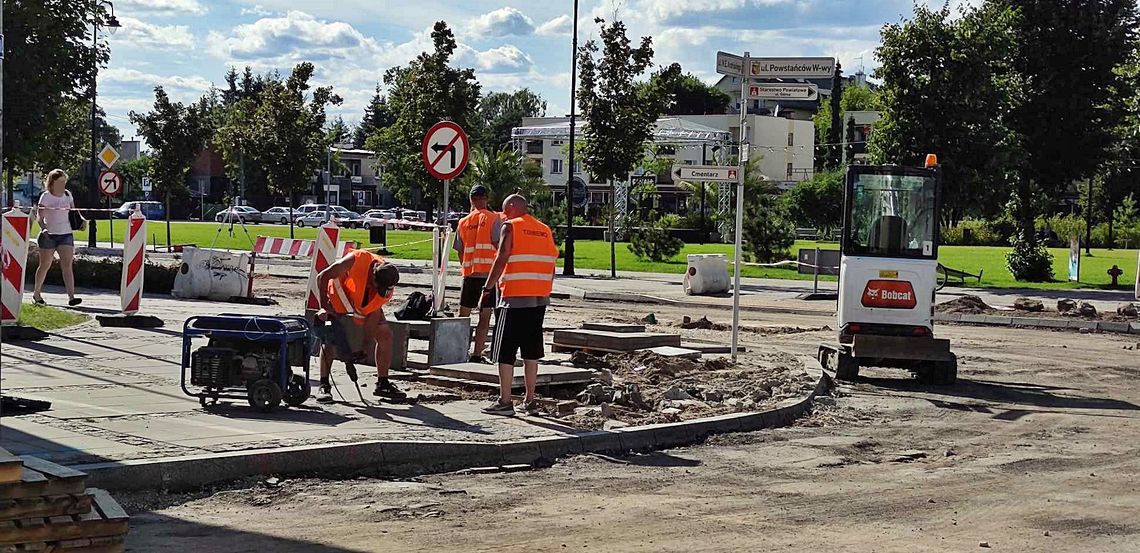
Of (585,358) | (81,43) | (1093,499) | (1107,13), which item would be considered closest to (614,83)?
(1107,13)

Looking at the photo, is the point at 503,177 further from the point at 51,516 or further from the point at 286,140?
the point at 51,516

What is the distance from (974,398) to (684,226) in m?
52.1

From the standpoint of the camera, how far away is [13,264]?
50.9ft

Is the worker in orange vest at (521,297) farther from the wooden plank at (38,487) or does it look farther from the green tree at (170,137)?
the green tree at (170,137)

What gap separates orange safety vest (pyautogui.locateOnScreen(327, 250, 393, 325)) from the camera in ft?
37.1

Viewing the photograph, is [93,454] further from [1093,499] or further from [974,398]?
[974,398]

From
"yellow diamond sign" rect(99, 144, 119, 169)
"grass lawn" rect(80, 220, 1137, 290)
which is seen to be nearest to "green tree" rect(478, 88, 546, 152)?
"grass lawn" rect(80, 220, 1137, 290)

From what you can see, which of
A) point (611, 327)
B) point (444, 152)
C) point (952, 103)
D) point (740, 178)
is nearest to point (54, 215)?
point (444, 152)

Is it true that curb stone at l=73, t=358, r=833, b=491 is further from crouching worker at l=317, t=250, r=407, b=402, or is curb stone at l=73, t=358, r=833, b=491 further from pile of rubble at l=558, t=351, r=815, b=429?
crouching worker at l=317, t=250, r=407, b=402

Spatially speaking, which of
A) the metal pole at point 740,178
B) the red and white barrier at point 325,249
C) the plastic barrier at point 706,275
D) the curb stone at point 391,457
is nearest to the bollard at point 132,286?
the red and white barrier at point 325,249

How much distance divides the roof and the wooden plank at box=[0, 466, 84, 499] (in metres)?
82.5

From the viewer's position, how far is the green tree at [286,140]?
156ft

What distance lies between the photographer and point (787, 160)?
114188 mm

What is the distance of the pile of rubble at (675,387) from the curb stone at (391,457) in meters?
0.34
